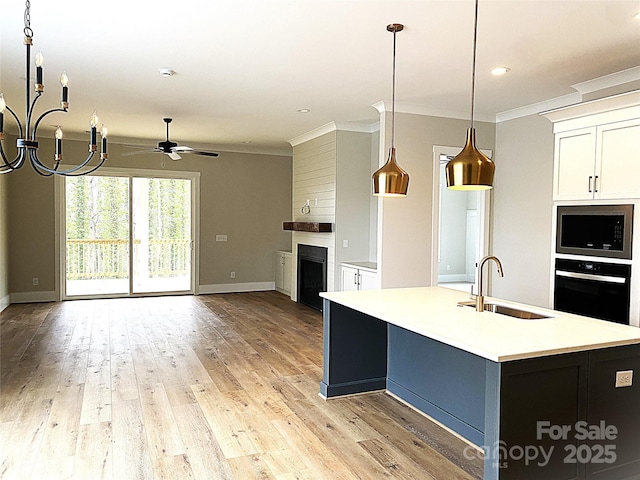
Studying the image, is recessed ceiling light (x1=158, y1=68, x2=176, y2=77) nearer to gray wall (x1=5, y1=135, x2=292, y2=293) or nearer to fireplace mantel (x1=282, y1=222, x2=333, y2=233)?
fireplace mantel (x1=282, y1=222, x2=333, y2=233)

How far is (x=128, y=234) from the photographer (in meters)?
8.48

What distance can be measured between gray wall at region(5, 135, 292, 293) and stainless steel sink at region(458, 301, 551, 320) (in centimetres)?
666

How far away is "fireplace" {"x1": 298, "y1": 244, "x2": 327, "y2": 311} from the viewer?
7344 mm

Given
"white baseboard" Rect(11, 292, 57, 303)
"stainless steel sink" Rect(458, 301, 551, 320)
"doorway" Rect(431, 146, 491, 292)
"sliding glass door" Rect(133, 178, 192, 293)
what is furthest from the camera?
"doorway" Rect(431, 146, 491, 292)

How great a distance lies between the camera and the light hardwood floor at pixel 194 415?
9.16 feet

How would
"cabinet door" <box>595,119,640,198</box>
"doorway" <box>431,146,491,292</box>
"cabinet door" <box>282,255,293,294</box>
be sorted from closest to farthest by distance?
"cabinet door" <box>595,119,640,198</box> → "cabinet door" <box>282,255,293,294</box> → "doorway" <box>431,146,491,292</box>

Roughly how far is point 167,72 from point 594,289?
13.3 ft

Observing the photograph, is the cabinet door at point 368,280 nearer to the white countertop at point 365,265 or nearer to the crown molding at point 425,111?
the white countertop at point 365,265

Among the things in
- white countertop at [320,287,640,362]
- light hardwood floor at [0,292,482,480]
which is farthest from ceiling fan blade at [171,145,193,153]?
white countertop at [320,287,640,362]

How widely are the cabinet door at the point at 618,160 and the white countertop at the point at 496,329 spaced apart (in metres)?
1.33

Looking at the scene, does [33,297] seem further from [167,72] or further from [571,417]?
[571,417]

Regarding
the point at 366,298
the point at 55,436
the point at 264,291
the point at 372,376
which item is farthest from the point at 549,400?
the point at 264,291

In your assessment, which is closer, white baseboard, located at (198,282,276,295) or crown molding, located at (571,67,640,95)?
crown molding, located at (571,67,640,95)

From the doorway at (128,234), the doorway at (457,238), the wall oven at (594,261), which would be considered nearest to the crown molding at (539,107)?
the wall oven at (594,261)
